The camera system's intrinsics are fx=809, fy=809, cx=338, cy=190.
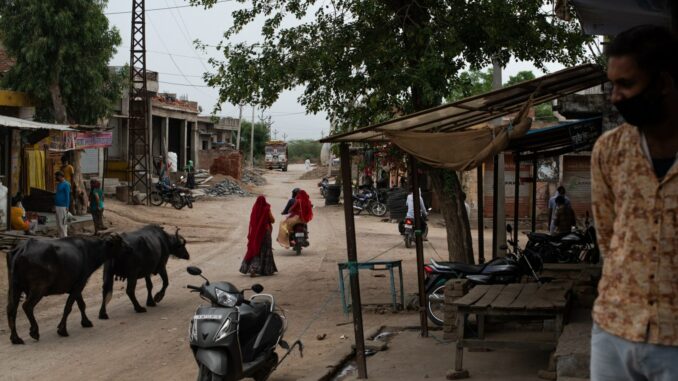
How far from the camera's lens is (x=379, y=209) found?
31.3 meters

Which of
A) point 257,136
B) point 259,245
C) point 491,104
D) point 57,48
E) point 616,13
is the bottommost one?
point 259,245

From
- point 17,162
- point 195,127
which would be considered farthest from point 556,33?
point 195,127

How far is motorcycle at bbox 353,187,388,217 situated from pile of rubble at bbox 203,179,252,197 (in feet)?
37.0

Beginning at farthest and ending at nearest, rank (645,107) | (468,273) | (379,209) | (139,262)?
1. (379,209)
2. (139,262)
3. (468,273)
4. (645,107)

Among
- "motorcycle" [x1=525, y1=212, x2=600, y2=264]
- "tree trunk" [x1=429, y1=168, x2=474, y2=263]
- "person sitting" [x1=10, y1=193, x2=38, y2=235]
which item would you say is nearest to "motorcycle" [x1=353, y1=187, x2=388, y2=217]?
"person sitting" [x1=10, y1=193, x2=38, y2=235]

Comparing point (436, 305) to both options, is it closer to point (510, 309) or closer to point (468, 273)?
point (468, 273)

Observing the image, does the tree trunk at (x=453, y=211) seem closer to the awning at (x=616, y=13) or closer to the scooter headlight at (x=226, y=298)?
the awning at (x=616, y=13)

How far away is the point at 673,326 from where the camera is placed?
2406 mm

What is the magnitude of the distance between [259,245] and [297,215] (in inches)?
147

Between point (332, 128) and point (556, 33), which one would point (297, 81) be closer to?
point (332, 128)

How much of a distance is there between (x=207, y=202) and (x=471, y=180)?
537 inches

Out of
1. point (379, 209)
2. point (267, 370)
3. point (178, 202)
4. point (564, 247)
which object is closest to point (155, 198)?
point (178, 202)

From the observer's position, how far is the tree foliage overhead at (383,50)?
11930 mm

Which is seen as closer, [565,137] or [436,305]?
[436,305]
